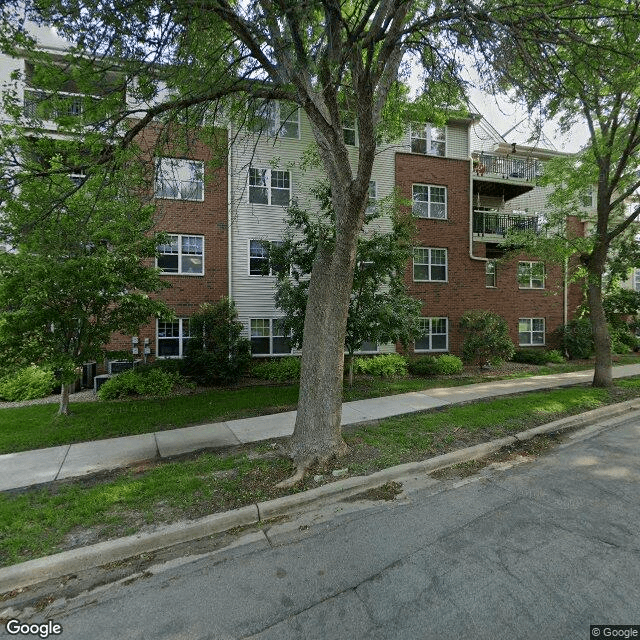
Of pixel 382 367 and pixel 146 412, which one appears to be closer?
pixel 146 412

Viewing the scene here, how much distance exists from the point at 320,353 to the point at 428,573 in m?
2.91

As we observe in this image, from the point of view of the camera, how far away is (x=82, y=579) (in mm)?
3170

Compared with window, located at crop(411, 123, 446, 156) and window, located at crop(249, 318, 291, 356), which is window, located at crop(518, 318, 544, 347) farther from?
window, located at crop(249, 318, 291, 356)

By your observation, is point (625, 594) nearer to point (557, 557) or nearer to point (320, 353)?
point (557, 557)

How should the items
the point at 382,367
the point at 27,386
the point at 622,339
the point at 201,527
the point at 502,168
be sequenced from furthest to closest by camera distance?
1. the point at 622,339
2. the point at 502,168
3. the point at 382,367
4. the point at 27,386
5. the point at 201,527

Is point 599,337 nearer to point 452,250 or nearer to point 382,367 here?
point 382,367

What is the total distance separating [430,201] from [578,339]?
9.47m

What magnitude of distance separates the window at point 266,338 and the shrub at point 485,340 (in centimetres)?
722

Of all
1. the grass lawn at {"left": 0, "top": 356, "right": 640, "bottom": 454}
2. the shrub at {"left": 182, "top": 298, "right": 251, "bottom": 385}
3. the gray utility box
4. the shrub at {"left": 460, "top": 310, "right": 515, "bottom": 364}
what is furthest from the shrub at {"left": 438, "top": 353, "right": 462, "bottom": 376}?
the gray utility box

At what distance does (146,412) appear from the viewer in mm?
8234

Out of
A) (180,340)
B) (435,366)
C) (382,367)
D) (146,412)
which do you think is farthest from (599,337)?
(180,340)

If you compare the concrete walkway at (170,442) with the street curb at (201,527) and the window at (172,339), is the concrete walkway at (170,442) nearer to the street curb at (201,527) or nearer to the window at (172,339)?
the street curb at (201,527)

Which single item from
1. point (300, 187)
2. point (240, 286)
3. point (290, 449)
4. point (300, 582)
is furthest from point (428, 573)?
point (300, 187)

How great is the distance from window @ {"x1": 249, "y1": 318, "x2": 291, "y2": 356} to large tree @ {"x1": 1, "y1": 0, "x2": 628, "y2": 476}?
28.3 ft
